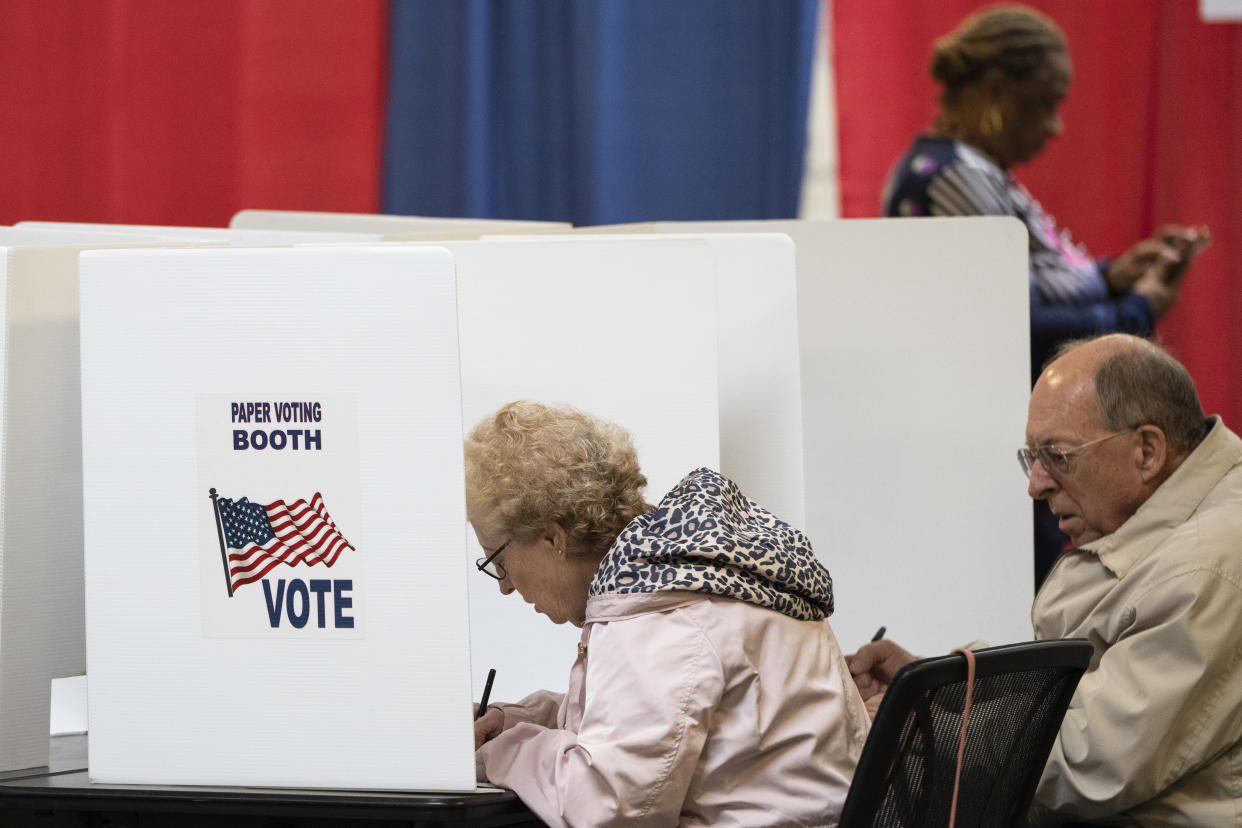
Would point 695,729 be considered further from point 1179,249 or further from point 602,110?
point 602,110

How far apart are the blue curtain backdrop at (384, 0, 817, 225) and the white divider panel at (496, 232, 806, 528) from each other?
2022 mm

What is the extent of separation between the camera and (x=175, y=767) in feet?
4.77

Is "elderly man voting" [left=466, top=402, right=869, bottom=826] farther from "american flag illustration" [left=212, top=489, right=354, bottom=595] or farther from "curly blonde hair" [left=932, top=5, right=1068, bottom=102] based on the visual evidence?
"curly blonde hair" [left=932, top=5, right=1068, bottom=102]

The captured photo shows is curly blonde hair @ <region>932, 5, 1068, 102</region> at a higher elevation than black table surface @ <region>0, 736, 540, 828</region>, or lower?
higher

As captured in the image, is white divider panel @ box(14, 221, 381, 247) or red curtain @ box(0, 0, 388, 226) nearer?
white divider panel @ box(14, 221, 381, 247)

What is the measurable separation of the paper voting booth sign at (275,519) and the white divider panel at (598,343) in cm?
45

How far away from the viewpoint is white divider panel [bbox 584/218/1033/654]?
2379 millimetres

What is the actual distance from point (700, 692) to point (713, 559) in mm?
135

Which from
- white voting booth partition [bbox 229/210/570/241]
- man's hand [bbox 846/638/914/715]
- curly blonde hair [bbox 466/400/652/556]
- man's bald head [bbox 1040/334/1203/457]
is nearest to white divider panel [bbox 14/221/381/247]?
white voting booth partition [bbox 229/210/570/241]

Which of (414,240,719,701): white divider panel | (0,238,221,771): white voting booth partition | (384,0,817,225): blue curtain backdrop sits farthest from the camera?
(384,0,817,225): blue curtain backdrop

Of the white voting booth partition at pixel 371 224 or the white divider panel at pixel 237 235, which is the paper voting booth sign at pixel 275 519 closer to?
the white divider panel at pixel 237 235

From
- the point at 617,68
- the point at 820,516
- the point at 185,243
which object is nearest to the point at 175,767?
the point at 185,243

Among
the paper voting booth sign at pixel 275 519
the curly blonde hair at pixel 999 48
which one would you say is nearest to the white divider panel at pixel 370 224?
the curly blonde hair at pixel 999 48

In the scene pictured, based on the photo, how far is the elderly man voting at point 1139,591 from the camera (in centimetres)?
169
